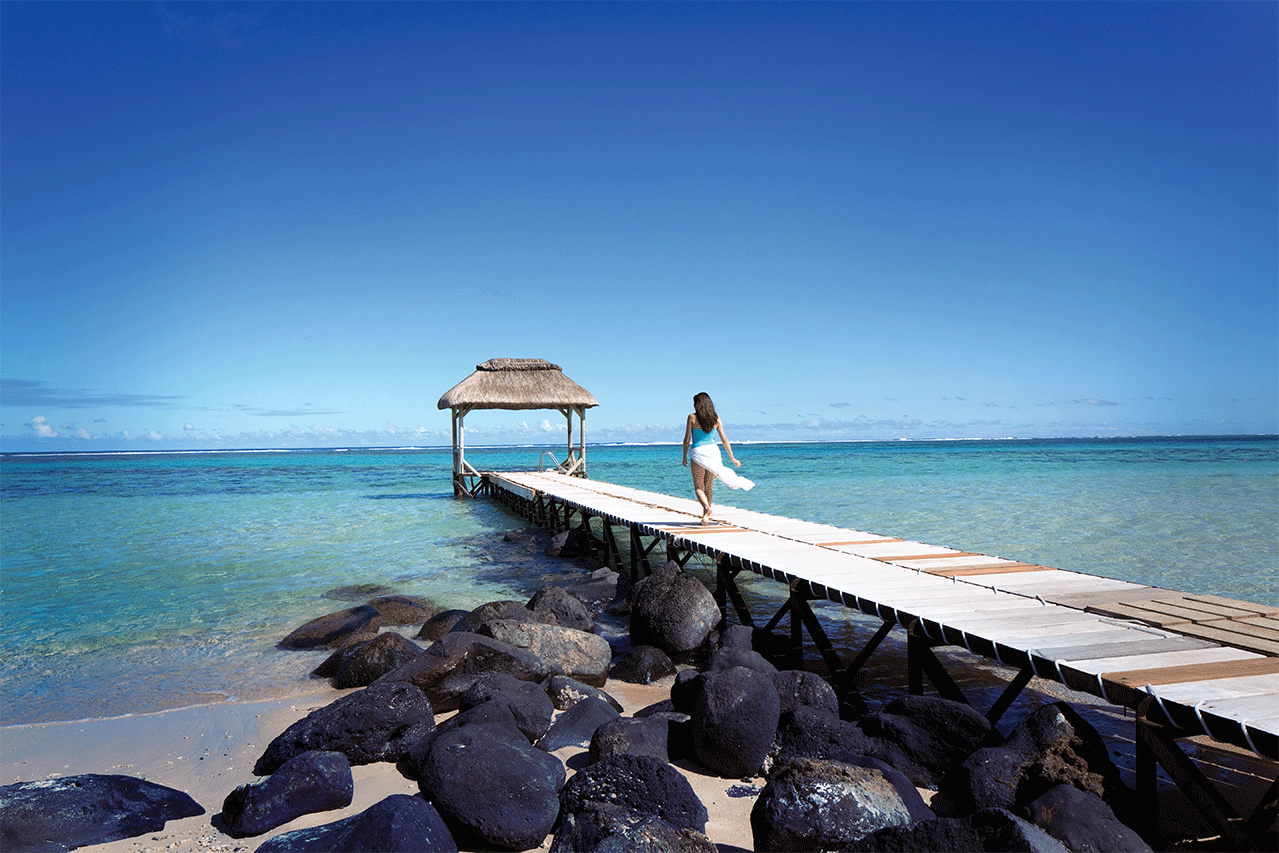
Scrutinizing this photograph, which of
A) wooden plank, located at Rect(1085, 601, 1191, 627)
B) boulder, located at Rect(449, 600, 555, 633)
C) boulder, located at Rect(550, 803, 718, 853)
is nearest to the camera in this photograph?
boulder, located at Rect(550, 803, 718, 853)

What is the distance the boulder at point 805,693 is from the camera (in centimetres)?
456

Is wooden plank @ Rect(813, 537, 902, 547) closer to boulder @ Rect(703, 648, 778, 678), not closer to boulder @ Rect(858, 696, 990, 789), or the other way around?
boulder @ Rect(703, 648, 778, 678)

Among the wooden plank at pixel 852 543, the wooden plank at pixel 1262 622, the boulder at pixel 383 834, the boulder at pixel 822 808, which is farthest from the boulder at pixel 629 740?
the wooden plank at pixel 852 543

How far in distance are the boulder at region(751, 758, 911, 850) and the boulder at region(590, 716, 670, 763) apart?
884 mm

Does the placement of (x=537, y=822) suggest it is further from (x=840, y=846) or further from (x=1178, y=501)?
(x=1178, y=501)

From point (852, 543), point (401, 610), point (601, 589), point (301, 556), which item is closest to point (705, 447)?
point (852, 543)

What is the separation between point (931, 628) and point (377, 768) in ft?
11.5

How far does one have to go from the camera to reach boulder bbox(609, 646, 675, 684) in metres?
6.22

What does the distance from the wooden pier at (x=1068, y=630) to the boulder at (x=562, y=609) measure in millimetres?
1470

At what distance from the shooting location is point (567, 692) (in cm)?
539

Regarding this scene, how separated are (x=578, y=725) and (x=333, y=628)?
4.01 metres

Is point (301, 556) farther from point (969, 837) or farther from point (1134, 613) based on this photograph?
point (969, 837)

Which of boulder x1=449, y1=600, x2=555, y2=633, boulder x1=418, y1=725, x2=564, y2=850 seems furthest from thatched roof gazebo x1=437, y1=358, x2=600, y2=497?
boulder x1=418, y1=725, x2=564, y2=850

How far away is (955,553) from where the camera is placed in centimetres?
720
